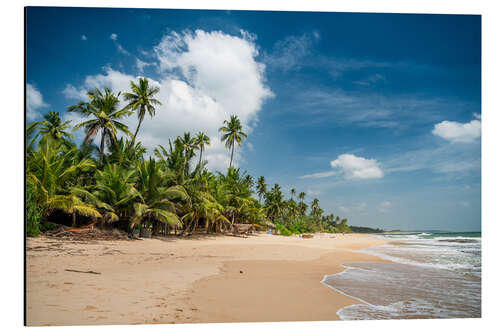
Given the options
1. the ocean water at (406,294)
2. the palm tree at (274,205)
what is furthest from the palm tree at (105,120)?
the palm tree at (274,205)

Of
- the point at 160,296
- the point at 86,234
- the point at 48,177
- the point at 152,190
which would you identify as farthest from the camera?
the point at 152,190

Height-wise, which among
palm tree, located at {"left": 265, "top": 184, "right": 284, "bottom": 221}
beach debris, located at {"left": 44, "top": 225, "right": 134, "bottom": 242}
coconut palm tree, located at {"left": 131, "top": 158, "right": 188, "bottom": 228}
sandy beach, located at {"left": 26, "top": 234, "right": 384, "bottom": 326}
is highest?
coconut palm tree, located at {"left": 131, "top": 158, "right": 188, "bottom": 228}

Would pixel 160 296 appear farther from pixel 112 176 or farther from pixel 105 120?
pixel 105 120

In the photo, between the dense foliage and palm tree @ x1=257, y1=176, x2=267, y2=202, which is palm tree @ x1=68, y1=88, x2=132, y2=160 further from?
palm tree @ x1=257, y1=176, x2=267, y2=202

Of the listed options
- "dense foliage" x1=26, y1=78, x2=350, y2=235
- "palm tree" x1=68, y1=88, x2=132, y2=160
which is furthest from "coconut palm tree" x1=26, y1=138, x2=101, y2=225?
"palm tree" x1=68, y1=88, x2=132, y2=160

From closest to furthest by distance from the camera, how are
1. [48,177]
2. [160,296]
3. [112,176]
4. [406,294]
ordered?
[160,296] → [406,294] → [48,177] → [112,176]

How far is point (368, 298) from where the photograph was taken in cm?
405

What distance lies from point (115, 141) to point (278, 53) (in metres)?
10.1

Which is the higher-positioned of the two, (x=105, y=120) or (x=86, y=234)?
(x=105, y=120)

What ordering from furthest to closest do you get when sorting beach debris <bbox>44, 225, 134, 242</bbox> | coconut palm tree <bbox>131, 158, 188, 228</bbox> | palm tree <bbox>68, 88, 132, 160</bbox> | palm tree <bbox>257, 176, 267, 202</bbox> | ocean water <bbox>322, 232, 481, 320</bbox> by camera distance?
palm tree <bbox>257, 176, 267, 202</bbox>
palm tree <bbox>68, 88, 132, 160</bbox>
coconut palm tree <bbox>131, 158, 188, 228</bbox>
beach debris <bbox>44, 225, 134, 242</bbox>
ocean water <bbox>322, 232, 481, 320</bbox>

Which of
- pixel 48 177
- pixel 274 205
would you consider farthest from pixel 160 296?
pixel 274 205

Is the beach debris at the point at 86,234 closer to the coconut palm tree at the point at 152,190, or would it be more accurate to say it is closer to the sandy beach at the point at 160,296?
the coconut palm tree at the point at 152,190

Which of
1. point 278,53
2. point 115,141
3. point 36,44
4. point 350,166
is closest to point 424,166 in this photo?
point 350,166

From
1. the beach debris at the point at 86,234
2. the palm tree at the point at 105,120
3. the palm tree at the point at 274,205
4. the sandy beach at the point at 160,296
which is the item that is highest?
the palm tree at the point at 105,120
